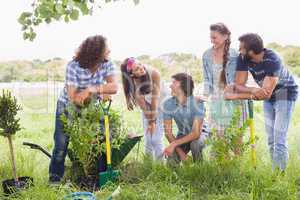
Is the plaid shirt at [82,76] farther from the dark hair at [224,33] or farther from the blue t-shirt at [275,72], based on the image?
the blue t-shirt at [275,72]

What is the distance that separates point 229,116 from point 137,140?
871mm

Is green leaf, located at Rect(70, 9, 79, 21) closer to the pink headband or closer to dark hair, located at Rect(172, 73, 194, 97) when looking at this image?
the pink headband

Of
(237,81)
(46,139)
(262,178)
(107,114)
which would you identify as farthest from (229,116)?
(46,139)

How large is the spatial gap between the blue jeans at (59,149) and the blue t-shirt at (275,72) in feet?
5.43

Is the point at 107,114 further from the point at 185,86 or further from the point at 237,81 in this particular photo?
the point at 237,81

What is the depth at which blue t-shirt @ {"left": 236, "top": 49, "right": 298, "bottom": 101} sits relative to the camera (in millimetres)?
4012

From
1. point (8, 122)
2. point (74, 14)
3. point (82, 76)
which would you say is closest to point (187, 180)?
point (82, 76)

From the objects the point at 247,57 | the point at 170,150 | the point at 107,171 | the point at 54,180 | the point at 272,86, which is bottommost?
the point at 54,180

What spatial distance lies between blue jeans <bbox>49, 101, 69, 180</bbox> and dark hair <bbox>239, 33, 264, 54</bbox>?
1690 millimetres

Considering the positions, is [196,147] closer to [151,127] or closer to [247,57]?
[151,127]

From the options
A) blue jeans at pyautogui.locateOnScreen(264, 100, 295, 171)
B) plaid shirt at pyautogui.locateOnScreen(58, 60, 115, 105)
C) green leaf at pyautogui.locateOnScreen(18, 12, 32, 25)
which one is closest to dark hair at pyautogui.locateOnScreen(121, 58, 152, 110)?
plaid shirt at pyautogui.locateOnScreen(58, 60, 115, 105)

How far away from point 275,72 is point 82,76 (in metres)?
1.67

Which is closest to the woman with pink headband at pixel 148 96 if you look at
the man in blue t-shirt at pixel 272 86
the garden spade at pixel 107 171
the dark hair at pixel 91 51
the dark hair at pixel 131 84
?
the dark hair at pixel 131 84

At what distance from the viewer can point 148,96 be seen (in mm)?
4352
